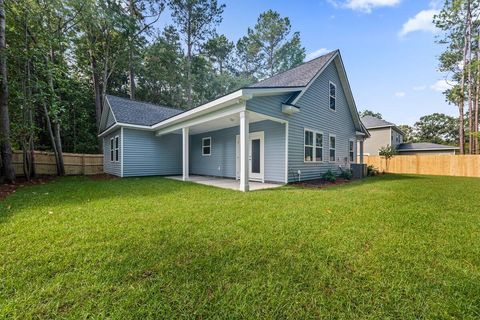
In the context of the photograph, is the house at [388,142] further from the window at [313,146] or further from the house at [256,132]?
the window at [313,146]

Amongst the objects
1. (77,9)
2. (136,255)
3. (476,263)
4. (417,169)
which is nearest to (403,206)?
(476,263)

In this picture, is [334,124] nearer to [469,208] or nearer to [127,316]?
[469,208]

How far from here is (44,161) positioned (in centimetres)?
1070

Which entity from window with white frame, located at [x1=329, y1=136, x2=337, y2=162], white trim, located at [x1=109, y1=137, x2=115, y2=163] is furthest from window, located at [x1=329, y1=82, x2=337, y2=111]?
white trim, located at [x1=109, y1=137, x2=115, y2=163]

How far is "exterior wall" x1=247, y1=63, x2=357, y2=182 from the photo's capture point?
7.26 metres

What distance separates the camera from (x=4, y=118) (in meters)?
7.29

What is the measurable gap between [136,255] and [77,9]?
1433 cm

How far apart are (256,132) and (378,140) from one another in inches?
760

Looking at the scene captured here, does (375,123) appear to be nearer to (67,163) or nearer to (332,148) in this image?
→ (332,148)

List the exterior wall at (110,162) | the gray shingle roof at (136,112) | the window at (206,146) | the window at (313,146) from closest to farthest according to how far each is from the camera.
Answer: the window at (313,146)
the gray shingle roof at (136,112)
the exterior wall at (110,162)
the window at (206,146)

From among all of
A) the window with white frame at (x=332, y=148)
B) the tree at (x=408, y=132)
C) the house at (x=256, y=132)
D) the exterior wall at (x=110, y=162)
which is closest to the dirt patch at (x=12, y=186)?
the exterior wall at (x=110, y=162)

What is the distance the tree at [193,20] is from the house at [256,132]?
35.0ft

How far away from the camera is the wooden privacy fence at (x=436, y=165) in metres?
12.8

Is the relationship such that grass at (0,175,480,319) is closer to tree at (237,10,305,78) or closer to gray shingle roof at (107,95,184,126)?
gray shingle roof at (107,95,184,126)
